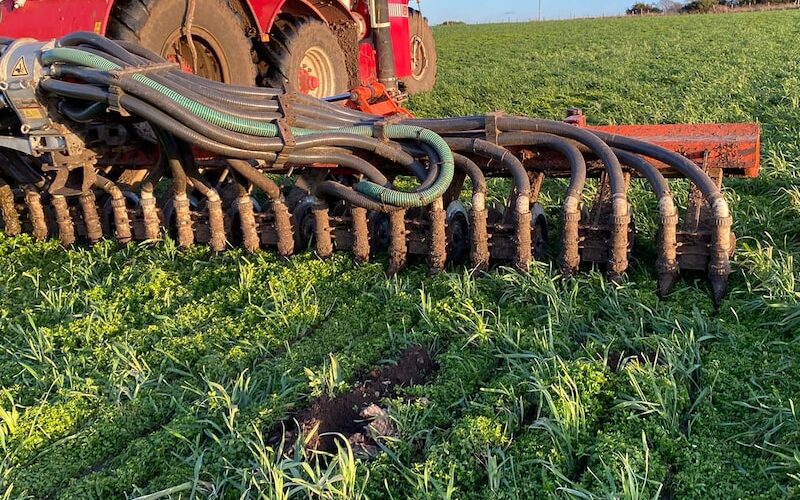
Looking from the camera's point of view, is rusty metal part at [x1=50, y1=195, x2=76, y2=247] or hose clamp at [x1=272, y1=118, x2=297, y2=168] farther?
rusty metal part at [x1=50, y1=195, x2=76, y2=247]

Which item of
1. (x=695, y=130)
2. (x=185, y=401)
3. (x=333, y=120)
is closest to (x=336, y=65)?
(x=333, y=120)

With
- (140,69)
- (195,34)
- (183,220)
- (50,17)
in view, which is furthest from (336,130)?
(50,17)

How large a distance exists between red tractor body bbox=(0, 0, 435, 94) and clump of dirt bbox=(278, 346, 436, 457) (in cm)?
267

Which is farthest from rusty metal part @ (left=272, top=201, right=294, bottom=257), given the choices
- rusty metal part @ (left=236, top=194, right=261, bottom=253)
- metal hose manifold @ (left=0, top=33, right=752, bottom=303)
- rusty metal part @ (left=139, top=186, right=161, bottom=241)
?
rusty metal part @ (left=139, top=186, right=161, bottom=241)

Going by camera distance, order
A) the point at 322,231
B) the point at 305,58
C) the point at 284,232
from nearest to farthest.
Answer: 1. the point at 322,231
2. the point at 284,232
3. the point at 305,58

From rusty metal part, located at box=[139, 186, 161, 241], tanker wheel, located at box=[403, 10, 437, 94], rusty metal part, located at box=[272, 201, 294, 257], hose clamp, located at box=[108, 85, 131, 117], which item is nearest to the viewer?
hose clamp, located at box=[108, 85, 131, 117]

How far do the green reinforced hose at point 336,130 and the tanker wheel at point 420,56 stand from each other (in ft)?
21.3

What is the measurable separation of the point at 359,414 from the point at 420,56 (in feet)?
29.4

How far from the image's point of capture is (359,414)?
2395 mm

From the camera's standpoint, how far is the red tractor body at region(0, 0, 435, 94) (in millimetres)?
3965

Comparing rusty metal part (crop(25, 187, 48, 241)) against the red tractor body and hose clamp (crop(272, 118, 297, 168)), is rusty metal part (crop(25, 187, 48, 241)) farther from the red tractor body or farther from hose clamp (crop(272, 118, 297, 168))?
hose clamp (crop(272, 118, 297, 168))

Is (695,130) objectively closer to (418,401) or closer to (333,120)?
(333,120)

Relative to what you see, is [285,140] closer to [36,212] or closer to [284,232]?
[284,232]

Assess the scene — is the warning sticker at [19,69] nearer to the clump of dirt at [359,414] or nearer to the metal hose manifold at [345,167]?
the metal hose manifold at [345,167]
